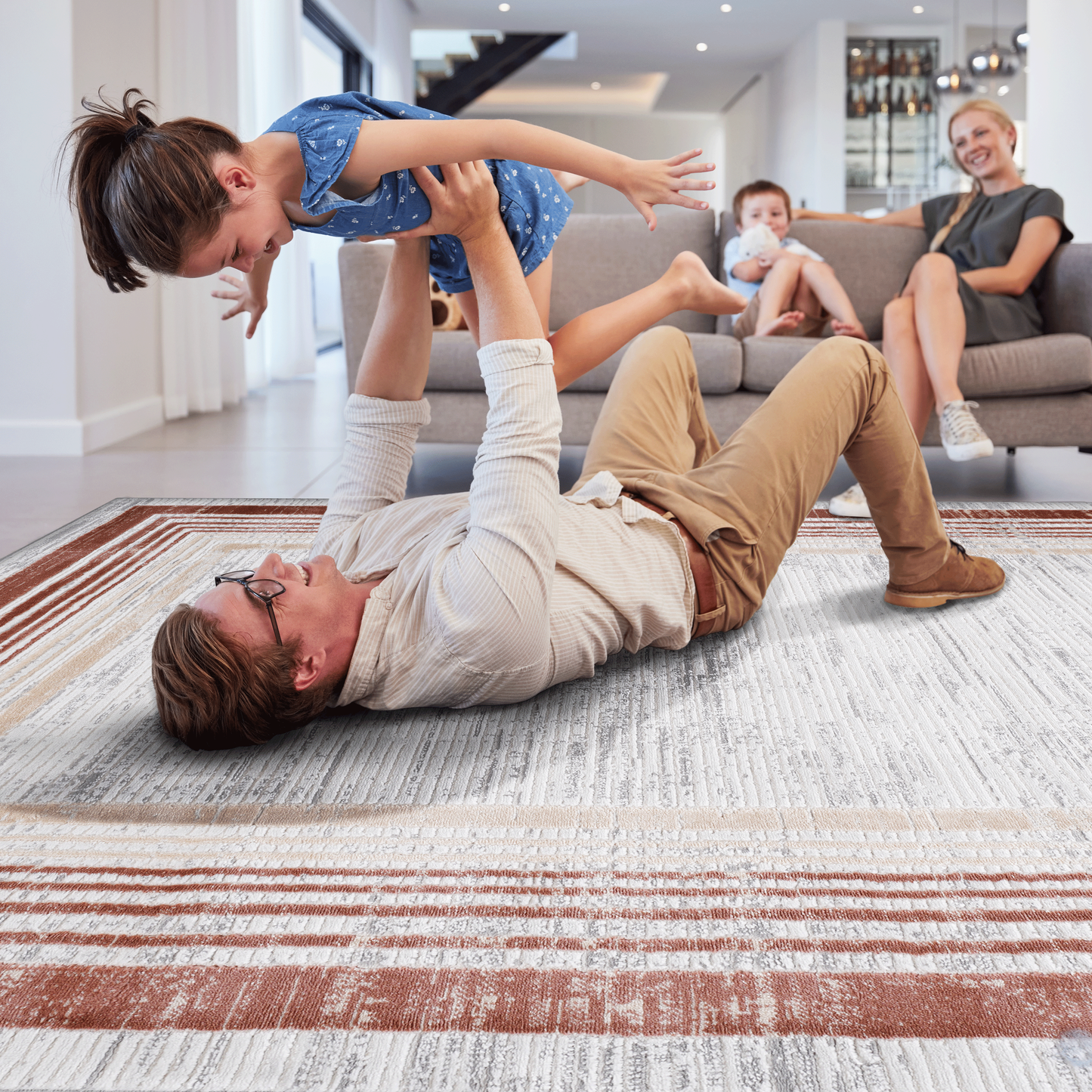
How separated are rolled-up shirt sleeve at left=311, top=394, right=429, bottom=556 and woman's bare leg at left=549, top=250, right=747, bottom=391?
407 mm

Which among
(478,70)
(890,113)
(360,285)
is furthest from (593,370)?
(478,70)

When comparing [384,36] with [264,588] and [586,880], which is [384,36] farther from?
[586,880]

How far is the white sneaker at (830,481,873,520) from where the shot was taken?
260 centimetres

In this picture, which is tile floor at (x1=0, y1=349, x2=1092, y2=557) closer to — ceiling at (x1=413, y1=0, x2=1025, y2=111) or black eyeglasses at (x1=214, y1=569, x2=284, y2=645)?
black eyeglasses at (x1=214, y1=569, x2=284, y2=645)

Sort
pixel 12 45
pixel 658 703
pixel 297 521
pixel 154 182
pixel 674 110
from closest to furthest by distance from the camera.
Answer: pixel 154 182, pixel 658 703, pixel 297 521, pixel 12 45, pixel 674 110

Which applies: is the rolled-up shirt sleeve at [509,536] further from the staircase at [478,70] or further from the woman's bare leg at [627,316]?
the staircase at [478,70]

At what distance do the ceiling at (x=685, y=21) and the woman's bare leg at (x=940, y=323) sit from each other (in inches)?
270

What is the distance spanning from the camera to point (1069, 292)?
3174 millimetres

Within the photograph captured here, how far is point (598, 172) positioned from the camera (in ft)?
4.97

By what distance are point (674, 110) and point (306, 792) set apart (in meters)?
14.5

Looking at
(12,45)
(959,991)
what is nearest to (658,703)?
(959,991)

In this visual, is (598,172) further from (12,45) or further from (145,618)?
(12,45)

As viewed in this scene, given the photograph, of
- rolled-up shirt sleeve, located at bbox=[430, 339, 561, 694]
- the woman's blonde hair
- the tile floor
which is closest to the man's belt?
rolled-up shirt sleeve, located at bbox=[430, 339, 561, 694]

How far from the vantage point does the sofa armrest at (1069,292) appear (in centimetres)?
312
